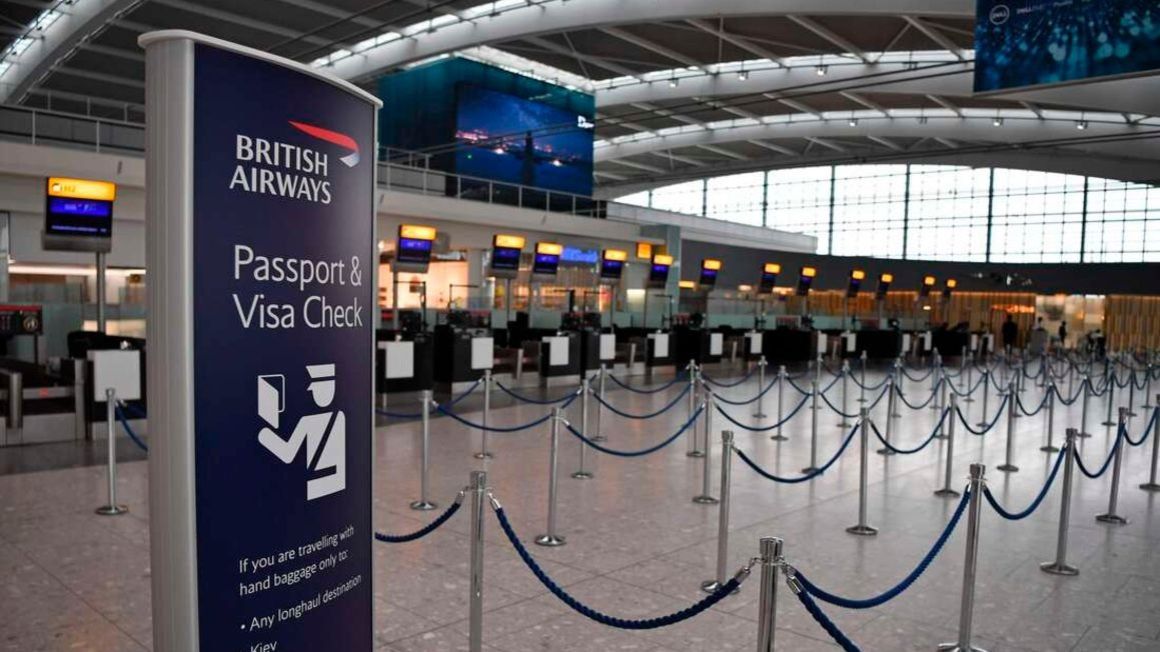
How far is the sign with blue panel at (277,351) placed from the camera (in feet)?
7.36

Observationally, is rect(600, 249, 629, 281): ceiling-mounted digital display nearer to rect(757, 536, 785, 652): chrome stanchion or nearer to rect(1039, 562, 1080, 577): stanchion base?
rect(1039, 562, 1080, 577): stanchion base

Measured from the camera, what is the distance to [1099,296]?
37438 millimetres

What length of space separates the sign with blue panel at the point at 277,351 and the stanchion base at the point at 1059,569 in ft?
16.3

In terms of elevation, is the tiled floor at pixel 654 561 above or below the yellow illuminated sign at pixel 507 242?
below

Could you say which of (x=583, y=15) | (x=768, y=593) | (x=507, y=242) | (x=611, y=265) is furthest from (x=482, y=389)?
(x=768, y=593)

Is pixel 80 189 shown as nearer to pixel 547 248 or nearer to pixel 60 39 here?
pixel 547 248

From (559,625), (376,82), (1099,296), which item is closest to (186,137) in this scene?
(559,625)

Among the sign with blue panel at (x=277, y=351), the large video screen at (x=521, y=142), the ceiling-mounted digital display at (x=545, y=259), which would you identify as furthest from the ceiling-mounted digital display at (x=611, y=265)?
the sign with blue panel at (x=277, y=351)

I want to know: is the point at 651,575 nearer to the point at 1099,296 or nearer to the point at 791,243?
the point at 1099,296

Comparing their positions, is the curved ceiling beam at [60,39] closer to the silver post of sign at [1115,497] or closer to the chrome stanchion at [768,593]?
the silver post of sign at [1115,497]

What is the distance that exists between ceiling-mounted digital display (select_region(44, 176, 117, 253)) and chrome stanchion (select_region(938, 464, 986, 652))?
435 inches

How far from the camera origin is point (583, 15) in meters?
21.4

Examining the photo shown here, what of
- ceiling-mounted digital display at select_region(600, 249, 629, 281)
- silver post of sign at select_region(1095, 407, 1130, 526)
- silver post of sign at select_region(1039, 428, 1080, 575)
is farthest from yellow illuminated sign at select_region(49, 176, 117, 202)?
ceiling-mounted digital display at select_region(600, 249, 629, 281)

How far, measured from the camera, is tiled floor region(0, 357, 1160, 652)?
4461 millimetres
